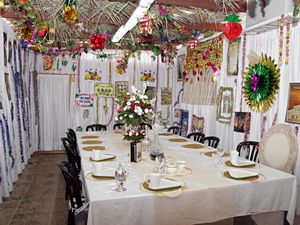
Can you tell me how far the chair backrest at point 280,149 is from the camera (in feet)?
9.15

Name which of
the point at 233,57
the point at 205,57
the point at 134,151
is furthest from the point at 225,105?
the point at 134,151

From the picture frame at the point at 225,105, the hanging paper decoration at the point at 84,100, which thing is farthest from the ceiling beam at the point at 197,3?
the hanging paper decoration at the point at 84,100

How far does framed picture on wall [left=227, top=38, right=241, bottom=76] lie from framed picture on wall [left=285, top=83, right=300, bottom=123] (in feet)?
4.45

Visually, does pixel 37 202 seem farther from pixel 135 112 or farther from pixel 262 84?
pixel 262 84

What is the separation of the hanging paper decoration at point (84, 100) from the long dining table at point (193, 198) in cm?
444

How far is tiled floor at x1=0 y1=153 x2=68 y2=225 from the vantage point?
126 inches

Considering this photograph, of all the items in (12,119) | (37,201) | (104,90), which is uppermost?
(104,90)

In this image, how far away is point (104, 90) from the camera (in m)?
7.06

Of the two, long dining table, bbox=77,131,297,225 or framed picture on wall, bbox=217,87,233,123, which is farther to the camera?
framed picture on wall, bbox=217,87,233,123

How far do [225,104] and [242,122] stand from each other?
0.68 m

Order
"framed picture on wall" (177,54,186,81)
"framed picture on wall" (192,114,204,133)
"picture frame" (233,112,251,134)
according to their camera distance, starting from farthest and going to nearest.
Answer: "framed picture on wall" (177,54,186,81)
"framed picture on wall" (192,114,204,133)
"picture frame" (233,112,251,134)

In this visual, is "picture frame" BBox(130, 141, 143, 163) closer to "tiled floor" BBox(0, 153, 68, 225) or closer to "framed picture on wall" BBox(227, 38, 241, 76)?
"tiled floor" BBox(0, 153, 68, 225)

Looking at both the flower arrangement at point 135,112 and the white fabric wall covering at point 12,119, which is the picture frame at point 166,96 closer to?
the white fabric wall covering at point 12,119

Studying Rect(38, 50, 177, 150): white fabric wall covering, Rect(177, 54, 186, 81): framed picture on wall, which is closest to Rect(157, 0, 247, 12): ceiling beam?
Rect(177, 54, 186, 81): framed picture on wall
